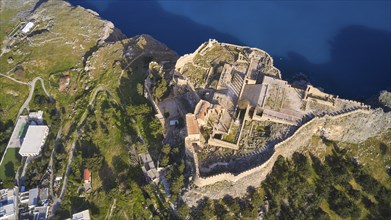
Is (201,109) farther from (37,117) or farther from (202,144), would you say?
(37,117)

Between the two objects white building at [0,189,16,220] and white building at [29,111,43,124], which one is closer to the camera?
white building at [0,189,16,220]

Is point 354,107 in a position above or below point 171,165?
above

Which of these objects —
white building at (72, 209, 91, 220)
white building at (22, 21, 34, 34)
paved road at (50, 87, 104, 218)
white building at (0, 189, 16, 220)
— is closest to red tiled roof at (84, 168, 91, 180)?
paved road at (50, 87, 104, 218)

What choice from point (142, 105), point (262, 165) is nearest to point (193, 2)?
point (142, 105)

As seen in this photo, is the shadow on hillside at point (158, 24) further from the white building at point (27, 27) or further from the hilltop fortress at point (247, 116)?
the hilltop fortress at point (247, 116)

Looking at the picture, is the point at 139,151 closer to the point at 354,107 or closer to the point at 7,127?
the point at 7,127

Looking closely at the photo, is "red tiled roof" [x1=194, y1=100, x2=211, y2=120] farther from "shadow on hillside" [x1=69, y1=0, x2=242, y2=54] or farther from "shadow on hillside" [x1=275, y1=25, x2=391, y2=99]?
"shadow on hillside" [x1=69, y1=0, x2=242, y2=54]

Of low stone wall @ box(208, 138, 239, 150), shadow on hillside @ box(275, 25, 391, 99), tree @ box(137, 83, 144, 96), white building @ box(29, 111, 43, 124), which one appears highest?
shadow on hillside @ box(275, 25, 391, 99)

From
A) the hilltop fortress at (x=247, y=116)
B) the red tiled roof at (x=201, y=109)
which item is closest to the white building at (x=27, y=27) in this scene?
the hilltop fortress at (x=247, y=116)
